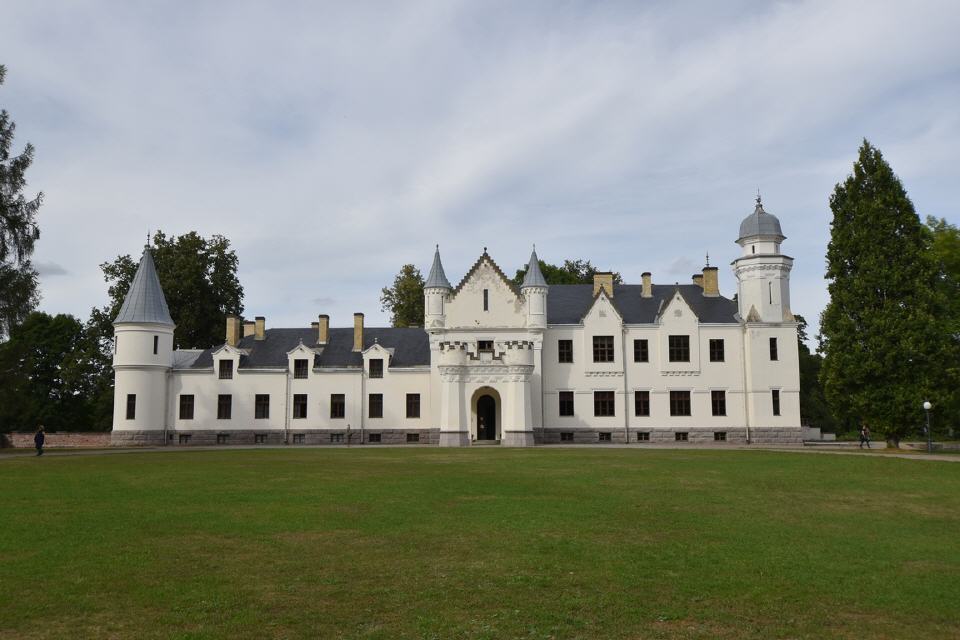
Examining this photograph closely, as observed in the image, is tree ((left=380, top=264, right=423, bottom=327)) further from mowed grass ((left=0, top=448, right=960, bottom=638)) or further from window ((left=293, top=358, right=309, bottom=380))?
mowed grass ((left=0, top=448, right=960, bottom=638))

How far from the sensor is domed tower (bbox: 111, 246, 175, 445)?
49.0 meters

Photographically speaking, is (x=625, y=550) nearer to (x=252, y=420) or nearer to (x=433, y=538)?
(x=433, y=538)

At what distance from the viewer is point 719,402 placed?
48562mm

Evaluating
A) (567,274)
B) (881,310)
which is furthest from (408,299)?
(881,310)

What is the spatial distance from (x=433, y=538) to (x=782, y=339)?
40.8m

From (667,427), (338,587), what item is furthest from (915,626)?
(667,427)

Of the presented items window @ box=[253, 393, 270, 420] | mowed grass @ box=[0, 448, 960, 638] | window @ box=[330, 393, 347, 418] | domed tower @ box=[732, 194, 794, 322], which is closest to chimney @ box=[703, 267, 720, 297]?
domed tower @ box=[732, 194, 794, 322]

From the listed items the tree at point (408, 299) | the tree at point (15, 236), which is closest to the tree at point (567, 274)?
the tree at point (408, 299)

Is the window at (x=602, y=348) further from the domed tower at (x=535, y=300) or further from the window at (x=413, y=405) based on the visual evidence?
the window at (x=413, y=405)

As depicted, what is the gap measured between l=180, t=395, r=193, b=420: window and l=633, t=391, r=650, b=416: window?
91.4 feet

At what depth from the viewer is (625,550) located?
1102 cm

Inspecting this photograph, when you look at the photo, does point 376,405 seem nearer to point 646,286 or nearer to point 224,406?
point 224,406

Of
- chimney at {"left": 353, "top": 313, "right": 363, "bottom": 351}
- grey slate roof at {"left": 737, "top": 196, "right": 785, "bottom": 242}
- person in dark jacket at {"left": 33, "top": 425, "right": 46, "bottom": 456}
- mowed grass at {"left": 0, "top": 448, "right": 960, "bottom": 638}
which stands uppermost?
grey slate roof at {"left": 737, "top": 196, "right": 785, "bottom": 242}

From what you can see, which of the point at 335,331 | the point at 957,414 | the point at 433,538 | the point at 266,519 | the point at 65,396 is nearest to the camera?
the point at 433,538
